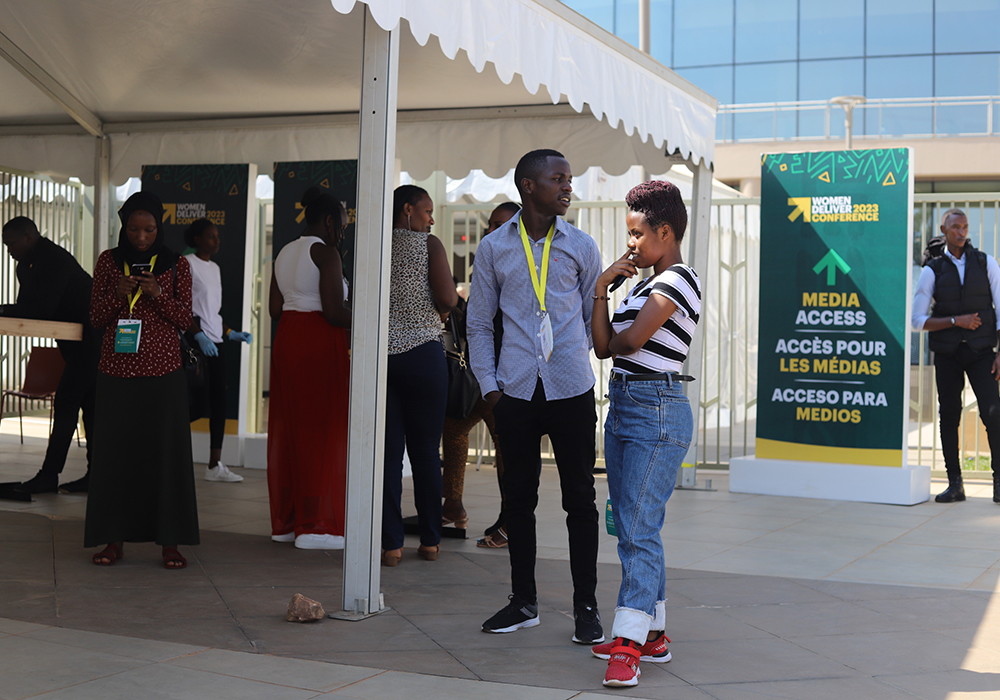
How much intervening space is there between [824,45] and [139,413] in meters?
25.0

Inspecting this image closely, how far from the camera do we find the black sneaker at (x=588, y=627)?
13.0 feet

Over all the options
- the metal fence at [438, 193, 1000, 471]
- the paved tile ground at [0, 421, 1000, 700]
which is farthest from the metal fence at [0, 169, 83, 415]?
the paved tile ground at [0, 421, 1000, 700]

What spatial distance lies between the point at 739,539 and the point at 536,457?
8.40ft

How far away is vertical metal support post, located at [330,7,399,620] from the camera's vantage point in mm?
4332

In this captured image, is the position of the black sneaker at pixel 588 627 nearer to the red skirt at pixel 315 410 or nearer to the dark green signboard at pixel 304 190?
the red skirt at pixel 315 410

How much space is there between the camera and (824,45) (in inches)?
1053

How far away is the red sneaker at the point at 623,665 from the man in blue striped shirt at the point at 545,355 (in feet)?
1.48

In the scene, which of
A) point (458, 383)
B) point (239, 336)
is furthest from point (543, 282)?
point (239, 336)

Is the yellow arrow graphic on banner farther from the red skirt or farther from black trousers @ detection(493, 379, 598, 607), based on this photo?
black trousers @ detection(493, 379, 598, 607)

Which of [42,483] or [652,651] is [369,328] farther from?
[42,483]

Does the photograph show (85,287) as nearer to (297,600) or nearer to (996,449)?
(297,600)

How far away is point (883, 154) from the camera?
782cm

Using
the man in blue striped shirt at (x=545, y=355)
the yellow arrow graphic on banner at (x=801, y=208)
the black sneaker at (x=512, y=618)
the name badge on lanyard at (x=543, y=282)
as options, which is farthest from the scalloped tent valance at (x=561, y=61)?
the black sneaker at (x=512, y=618)

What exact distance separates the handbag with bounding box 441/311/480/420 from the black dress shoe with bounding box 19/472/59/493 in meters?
3.25
